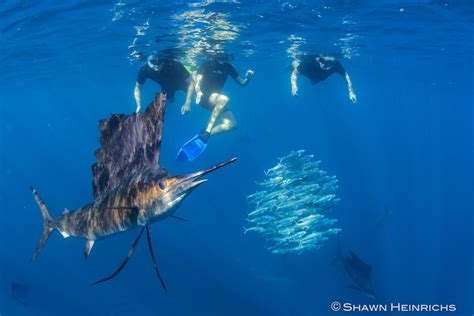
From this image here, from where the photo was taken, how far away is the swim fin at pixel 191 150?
805 cm

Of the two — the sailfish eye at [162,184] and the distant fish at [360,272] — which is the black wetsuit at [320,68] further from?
the sailfish eye at [162,184]

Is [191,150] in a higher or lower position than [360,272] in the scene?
higher

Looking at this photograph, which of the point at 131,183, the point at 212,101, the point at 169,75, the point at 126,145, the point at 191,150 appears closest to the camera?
the point at 131,183

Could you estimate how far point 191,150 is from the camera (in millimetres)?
8312

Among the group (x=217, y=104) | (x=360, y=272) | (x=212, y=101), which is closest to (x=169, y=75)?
(x=212, y=101)

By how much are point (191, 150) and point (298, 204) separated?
543 centimetres

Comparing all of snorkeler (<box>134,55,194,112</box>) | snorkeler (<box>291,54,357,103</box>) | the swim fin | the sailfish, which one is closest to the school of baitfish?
snorkeler (<box>291,54,357,103</box>)

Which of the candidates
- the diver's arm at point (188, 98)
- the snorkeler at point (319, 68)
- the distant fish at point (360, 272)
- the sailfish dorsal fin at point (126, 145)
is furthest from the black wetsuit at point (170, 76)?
the sailfish dorsal fin at point (126, 145)

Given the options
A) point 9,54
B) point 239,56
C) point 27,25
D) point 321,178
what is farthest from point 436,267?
point 9,54

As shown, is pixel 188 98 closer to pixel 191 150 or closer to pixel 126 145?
pixel 191 150

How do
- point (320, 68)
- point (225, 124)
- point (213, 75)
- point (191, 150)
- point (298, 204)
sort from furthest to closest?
point (320, 68), point (213, 75), point (298, 204), point (225, 124), point (191, 150)

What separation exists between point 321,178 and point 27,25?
14.1 m

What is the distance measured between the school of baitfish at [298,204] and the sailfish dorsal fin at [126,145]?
30.2 feet

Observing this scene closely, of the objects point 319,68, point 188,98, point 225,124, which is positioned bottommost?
point 225,124
